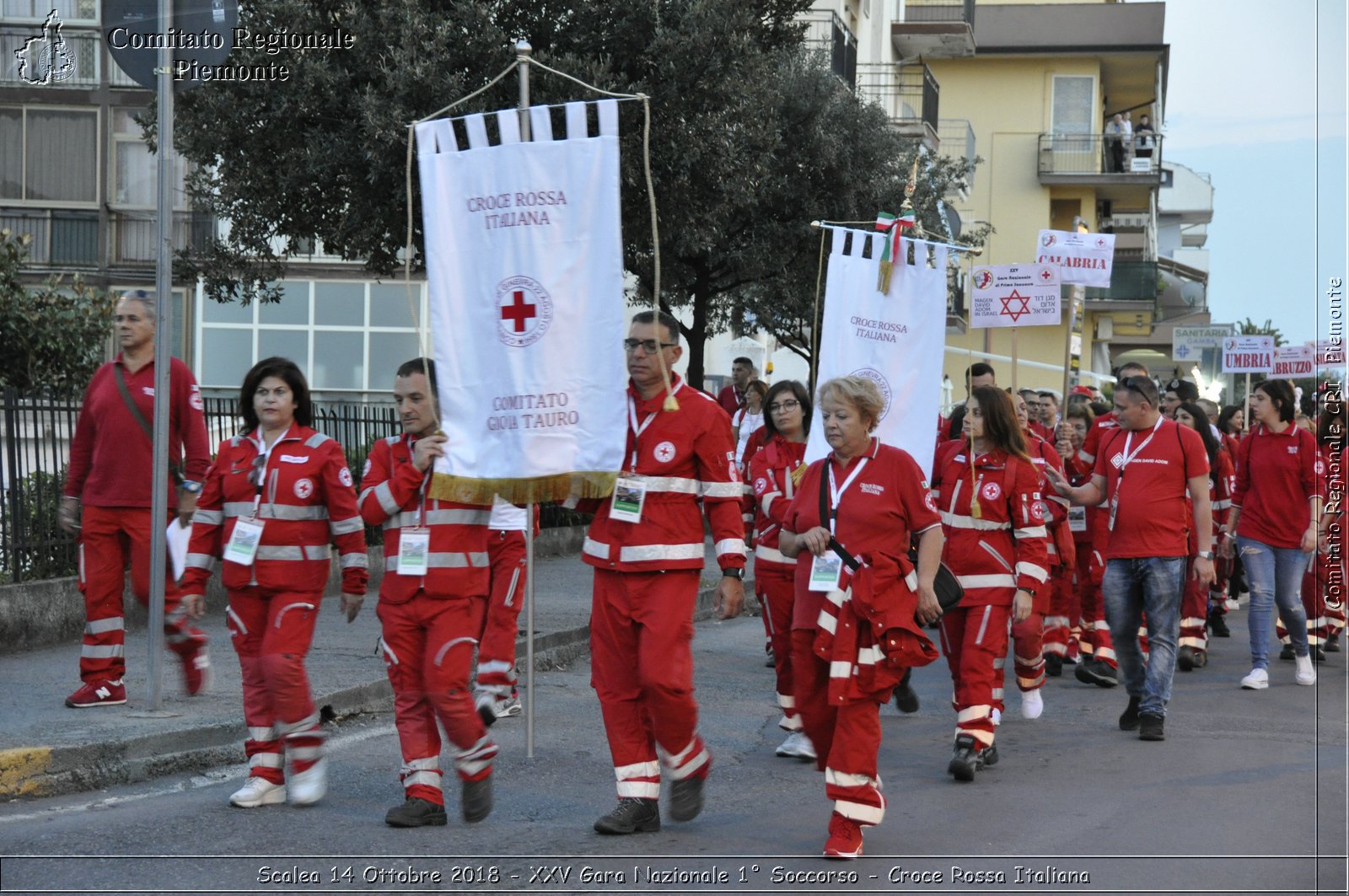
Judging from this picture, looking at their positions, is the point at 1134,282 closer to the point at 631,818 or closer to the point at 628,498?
the point at 628,498

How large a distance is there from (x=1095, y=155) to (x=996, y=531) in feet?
128

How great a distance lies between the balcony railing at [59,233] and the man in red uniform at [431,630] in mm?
23091

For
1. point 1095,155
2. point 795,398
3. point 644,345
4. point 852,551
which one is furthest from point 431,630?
point 1095,155

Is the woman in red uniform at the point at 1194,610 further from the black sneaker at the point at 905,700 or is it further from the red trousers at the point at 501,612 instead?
the red trousers at the point at 501,612

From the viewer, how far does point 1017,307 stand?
14281 millimetres

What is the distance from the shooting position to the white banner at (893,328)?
968cm

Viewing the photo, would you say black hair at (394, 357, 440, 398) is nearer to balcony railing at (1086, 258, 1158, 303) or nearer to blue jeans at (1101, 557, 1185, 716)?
blue jeans at (1101, 557, 1185, 716)

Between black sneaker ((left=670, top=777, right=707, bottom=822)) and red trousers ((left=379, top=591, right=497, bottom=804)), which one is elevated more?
red trousers ((left=379, top=591, right=497, bottom=804))

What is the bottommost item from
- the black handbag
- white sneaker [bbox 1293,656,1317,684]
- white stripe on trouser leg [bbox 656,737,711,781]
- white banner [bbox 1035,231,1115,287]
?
white sneaker [bbox 1293,656,1317,684]

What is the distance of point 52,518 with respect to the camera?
37.8 ft

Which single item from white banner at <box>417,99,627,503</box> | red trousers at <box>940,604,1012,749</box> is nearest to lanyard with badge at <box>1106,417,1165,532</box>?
red trousers at <box>940,604,1012,749</box>

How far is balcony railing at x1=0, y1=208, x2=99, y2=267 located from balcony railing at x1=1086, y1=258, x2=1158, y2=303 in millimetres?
28862

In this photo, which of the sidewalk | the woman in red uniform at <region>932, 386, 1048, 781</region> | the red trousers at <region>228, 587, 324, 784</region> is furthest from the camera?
the woman in red uniform at <region>932, 386, 1048, 781</region>

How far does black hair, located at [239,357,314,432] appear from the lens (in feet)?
23.2
